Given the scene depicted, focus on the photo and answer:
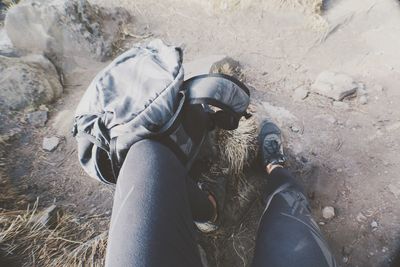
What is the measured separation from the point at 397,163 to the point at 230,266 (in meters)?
1.47

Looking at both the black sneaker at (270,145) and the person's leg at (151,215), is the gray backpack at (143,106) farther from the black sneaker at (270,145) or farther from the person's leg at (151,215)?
the black sneaker at (270,145)

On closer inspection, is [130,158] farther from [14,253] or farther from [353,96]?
[353,96]

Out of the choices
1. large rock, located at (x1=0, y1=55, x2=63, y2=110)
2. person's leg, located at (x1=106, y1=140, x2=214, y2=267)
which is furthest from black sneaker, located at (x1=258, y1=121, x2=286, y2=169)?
large rock, located at (x1=0, y1=55, x2=63, y2=110)

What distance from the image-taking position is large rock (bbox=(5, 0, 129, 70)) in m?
2.94

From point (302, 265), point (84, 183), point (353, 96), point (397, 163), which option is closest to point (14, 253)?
point (84, 183)

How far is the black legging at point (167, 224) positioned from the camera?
926mm

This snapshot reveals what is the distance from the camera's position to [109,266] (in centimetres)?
90

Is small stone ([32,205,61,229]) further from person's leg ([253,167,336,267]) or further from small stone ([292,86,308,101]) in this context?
small stone ([292,86,308,101])

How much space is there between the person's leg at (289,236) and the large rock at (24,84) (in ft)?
7.24

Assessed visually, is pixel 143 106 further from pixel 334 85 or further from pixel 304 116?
pixel 334 85

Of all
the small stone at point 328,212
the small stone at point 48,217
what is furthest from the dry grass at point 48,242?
the small stone at point 328,212

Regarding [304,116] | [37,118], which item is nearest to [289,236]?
[304,116]

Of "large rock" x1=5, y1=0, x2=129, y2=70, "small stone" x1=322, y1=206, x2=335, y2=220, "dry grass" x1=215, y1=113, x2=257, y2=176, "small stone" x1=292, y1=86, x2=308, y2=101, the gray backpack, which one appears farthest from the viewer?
"large rock" x1=5, y1=0, x2=129, y2=70

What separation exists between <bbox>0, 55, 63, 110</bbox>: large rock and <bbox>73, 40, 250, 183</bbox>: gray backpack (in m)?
1.56
